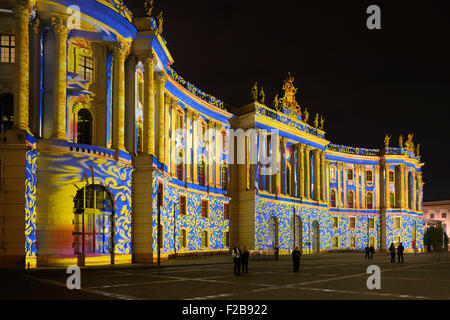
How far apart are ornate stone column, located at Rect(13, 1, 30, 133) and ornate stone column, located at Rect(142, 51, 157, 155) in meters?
10.5

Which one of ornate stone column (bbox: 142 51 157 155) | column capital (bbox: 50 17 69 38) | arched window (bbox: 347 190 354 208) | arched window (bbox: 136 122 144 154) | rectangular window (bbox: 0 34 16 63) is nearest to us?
rectangular window (bbox: 0 34 16 63)

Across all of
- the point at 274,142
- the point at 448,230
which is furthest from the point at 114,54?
the point at 448,230

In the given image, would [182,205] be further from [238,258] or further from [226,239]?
[238,258]

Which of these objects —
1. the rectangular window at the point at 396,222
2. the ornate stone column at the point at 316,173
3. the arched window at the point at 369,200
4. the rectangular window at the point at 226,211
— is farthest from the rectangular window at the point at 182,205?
the rectangular window at the point at 396,222

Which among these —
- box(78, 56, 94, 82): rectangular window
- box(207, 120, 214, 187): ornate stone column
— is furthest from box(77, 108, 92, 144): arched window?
box(207, 120, 214, 187): ornate stone column

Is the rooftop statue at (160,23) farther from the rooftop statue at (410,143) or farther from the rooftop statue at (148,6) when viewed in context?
the rooftop statue at (410,143)

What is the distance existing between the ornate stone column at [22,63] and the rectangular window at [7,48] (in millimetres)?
1306

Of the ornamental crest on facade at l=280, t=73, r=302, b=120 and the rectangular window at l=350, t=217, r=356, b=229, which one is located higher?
the ornamental crest on facade at l=280, t=73, r=302, b=120

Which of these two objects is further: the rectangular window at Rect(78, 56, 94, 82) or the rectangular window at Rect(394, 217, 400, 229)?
the rectangular window at Rect(394, 217, 400, 229)

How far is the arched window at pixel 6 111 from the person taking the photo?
33.0 m

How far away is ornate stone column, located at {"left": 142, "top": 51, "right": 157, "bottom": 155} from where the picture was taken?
40500mm

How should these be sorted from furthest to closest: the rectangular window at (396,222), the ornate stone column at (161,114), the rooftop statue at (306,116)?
the rectangular window at (396,222), the rooftop statue at (306,116), the ornate stone column at (161,114)

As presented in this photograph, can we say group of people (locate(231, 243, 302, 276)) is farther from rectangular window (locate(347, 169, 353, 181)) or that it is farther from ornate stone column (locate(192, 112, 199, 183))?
rectangular window (locate(347, 169, 353, 181))

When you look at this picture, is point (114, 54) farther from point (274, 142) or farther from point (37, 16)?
point (274, 142)
